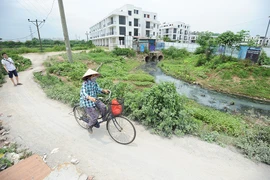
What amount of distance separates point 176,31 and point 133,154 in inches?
2380

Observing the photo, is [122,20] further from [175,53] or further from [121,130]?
[121,130]

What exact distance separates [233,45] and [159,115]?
1801 centimetres

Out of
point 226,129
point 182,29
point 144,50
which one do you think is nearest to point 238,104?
point 226,129

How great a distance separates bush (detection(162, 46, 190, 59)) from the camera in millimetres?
26172

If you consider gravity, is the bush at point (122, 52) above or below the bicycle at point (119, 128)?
above

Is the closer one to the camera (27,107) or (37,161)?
(37,161)

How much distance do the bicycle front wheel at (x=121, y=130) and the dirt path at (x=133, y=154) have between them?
0.46 feet

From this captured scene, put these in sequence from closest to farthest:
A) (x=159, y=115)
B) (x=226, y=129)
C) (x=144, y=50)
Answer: (x=159, y=115) → (x=226, y=129) → (x=144, y=50)

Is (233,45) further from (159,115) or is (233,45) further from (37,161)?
(37,161)

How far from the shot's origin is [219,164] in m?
2.75

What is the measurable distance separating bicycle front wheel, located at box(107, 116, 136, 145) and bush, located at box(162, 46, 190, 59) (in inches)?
987

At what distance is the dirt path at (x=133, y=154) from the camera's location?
2.53 metres

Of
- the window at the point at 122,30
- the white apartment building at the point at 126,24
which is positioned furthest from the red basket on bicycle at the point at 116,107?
the window at the point at 122,30

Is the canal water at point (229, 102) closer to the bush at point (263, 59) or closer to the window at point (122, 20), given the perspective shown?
the bush at point (263, 59)
